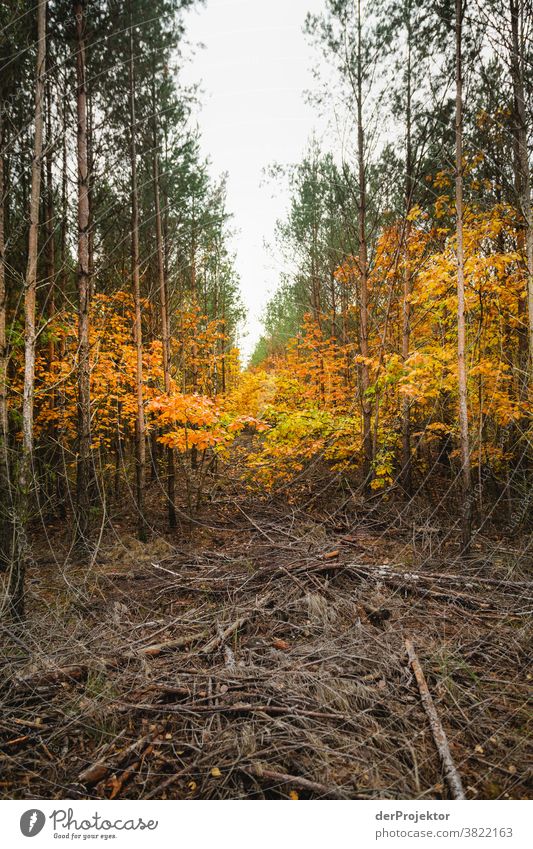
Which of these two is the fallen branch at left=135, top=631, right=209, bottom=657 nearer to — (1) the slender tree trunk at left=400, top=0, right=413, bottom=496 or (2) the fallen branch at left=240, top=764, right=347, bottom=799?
(2) the fallen branch at left=240, top=764, right=347, bottom=799

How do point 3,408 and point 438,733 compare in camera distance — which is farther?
point 3,408

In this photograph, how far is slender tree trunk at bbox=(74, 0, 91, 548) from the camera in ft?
15.0

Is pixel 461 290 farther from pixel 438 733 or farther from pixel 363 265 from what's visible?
pixel 438 733

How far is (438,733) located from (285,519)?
4.64 m

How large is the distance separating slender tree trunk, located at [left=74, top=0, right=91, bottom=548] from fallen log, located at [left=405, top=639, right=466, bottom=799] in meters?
3.79

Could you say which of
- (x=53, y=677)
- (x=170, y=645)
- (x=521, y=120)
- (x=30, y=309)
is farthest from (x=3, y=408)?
(x=521, y=120)

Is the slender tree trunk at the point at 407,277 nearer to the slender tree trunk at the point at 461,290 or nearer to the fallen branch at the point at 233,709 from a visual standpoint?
the slender tree trunk at the point at 461,290

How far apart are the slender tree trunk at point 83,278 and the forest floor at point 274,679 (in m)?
1.42

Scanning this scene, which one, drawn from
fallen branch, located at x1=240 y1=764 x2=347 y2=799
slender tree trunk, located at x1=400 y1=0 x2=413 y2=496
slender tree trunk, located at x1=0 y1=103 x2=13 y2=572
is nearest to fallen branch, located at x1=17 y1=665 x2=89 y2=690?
fallen branch, located at x1=240 y1=764 x2=347 y2=799

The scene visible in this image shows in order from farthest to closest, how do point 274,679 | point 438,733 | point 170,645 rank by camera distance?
point 170,645
point 274,679
point 438,733

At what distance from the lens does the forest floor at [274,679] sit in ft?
6.22

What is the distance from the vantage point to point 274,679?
255 cm
